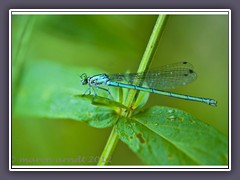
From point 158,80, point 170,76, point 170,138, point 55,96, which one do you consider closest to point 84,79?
point 55,96

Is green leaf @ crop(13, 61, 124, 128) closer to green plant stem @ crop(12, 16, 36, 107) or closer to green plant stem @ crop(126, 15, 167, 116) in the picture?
green plant stem @ crop(12, 16, 36, 107)

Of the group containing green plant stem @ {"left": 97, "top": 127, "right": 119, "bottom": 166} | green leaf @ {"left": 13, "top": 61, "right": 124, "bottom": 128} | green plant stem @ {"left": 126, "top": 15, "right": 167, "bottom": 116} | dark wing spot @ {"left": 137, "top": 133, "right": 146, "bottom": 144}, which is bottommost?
green plant stem @ {"left": 97, "top": 127, "right": 119, "bottom": 166}


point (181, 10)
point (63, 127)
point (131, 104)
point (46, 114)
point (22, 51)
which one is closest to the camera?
point (131, 104)

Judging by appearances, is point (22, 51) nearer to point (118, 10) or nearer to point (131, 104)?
point (118, 10)

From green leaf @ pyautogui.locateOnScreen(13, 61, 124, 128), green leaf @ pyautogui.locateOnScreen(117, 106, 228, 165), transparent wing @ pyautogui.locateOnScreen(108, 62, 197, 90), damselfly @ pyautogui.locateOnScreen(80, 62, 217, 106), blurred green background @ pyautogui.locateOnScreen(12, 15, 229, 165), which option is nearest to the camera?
green leaf @ pyautogui.locateOnScreen(117, 106, 228, 165)

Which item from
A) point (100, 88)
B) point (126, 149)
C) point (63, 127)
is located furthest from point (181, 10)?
point (63, 127)

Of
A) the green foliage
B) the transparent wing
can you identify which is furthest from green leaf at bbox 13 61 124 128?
the transparent wing

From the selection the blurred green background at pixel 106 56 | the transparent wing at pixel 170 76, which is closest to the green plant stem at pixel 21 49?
the blurred green background at pixel 106 56

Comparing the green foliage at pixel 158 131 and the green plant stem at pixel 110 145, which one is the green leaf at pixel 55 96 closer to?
the green foliage at pixel 158 131
